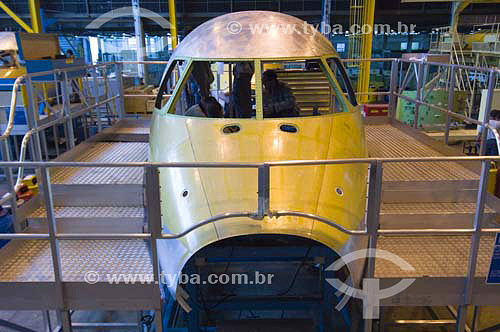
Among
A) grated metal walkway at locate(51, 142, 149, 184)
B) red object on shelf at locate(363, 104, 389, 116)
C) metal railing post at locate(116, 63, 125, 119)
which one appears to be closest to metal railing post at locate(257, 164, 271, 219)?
grated metal walkway at locate(51, 142, 149, 184)

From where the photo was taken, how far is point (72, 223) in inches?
219

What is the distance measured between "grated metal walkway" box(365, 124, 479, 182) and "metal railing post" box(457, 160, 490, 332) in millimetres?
2239

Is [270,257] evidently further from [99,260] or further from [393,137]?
[393,137]

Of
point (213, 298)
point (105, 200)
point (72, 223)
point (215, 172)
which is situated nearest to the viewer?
point (215, 172)

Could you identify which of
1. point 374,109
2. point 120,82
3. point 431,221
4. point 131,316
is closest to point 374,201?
point 431,221

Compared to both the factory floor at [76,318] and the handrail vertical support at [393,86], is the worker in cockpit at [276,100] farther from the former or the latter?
the handrail vertical support at [393,86]

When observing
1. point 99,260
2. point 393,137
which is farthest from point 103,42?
point 99,260

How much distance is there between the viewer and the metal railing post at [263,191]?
3.28 m

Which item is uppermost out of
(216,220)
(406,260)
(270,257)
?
(216,220)

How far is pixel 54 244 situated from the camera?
3.71m

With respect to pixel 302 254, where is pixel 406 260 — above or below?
below

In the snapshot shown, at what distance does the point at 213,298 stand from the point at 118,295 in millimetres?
972

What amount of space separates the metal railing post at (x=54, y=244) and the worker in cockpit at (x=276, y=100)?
2.19 meters

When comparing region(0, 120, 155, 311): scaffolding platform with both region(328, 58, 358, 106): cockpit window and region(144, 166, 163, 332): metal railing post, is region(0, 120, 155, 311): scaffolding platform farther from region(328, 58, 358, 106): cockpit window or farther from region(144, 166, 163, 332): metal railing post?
region(328, 58, 358, 106): cockpit window
